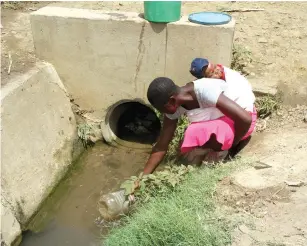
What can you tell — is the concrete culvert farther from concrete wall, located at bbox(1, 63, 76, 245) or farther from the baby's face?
the baby's face

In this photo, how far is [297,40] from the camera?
5012mm

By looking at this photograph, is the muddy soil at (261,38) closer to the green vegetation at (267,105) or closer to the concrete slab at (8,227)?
the green vegetation at (267,105)

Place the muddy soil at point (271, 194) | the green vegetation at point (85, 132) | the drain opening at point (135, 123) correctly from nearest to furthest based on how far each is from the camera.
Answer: the muddy soil at point (271, 194)
the green vegetation at point (85, 132)
the drain opening at point (135, 123)

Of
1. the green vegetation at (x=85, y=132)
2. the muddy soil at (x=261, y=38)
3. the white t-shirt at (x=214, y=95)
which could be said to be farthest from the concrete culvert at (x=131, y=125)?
the white t-shirt at (x=214, y=95)

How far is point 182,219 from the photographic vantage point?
2.85m

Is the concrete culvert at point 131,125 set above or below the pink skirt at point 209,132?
below

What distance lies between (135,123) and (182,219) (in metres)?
2.76

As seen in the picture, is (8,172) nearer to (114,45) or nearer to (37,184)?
(37,184)

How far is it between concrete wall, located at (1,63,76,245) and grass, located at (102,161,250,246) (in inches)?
36.5

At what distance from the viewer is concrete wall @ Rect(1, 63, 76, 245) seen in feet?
12.1

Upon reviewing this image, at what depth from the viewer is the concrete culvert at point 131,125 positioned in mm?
5051

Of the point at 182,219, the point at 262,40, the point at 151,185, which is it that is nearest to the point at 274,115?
the point at 262,40

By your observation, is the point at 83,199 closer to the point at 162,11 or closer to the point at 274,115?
the point at 162,11

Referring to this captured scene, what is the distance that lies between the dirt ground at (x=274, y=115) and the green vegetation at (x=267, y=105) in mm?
72
